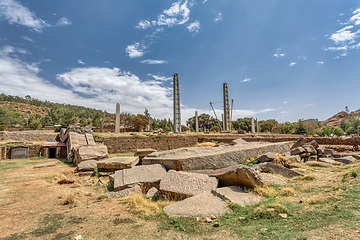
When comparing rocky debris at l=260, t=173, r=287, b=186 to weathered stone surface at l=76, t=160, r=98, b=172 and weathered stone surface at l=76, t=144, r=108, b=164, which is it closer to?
weathered stone surface at l=76, t=160, r=98, b=172

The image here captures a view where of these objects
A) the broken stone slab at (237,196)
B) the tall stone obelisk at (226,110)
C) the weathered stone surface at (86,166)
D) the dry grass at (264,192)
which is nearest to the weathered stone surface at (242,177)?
the dry grass at (264,192)

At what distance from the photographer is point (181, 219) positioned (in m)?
3.14

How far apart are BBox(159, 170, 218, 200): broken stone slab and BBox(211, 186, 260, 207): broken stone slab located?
14.8 inches

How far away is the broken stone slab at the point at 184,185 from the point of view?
13.9 ft

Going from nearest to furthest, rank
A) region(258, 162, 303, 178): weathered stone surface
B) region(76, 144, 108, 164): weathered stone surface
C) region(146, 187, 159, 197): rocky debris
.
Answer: region(146, 187, 159, 197): rocky debris
region(258, 162, 303, 178): weathered stone surface
region(76, 144, 108, 164): weathered stone surface

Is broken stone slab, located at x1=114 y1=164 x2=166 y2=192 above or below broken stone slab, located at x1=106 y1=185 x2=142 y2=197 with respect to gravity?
above

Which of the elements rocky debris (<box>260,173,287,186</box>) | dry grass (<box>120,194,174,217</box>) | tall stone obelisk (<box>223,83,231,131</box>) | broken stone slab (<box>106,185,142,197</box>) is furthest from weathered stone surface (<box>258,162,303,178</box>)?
tall stone obelisk (<box>223,83,231,131</box>)

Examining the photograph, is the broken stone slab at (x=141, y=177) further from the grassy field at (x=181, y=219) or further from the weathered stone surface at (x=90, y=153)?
the weathered stone surface at (x=90, y=153)

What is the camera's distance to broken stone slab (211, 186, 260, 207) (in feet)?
12.3

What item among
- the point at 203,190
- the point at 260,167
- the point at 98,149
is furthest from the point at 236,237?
the point at 98,149

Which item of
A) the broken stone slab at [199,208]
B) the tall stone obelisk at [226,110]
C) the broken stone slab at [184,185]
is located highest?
the tall stone obelisk at [226,110]

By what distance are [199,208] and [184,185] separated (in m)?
1.06

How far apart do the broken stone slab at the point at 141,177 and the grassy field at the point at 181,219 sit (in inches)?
29.3

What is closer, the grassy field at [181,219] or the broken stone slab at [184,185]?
the grassy field at [181,219]
